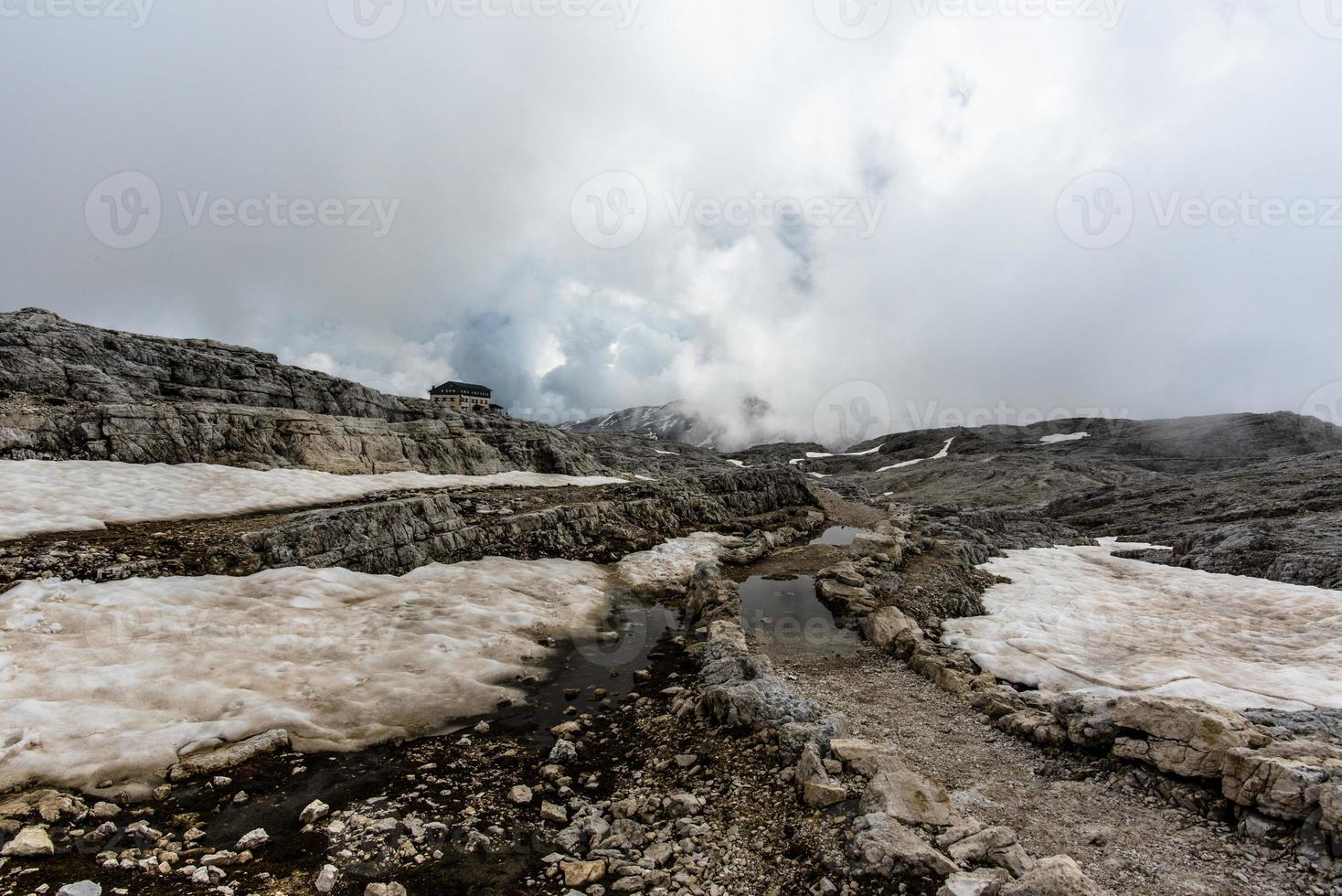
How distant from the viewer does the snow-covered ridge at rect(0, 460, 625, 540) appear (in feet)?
62.6

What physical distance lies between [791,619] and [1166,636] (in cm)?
1331

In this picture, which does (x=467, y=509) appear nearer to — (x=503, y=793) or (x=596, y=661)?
(x=596, y=661)

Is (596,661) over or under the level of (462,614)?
under

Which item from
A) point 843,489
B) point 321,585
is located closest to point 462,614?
point 321,585

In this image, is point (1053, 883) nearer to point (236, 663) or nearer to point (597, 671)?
point (597, 671)

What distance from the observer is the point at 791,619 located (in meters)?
21.5

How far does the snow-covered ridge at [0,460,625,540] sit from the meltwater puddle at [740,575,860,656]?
23381mm

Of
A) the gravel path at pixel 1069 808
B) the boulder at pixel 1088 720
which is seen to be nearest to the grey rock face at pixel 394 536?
the gravel path at pixel 1069 808

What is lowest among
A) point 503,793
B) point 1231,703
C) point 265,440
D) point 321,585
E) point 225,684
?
point 1231,703

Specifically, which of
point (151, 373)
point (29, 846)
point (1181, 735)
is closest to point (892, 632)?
point (1181, 735)

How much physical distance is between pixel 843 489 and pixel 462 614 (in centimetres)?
7832

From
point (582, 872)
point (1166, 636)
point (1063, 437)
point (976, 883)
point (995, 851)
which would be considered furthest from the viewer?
point (1063, 437)

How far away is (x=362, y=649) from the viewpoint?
15.3 metres

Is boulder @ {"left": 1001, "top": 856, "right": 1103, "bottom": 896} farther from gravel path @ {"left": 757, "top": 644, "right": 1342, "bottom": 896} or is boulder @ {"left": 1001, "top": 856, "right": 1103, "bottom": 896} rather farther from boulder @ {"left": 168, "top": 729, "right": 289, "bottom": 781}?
boulder @ {"left": 168, "top": 729, "right": 289, "bottom": 781}
